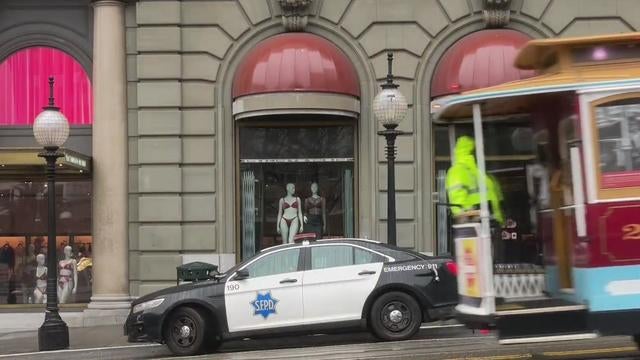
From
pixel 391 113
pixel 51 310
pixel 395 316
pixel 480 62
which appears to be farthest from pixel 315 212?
pixel 51 310

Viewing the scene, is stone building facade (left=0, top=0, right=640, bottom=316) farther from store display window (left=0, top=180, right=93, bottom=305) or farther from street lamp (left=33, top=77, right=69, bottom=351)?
street lamp (left=33, top=77, right=69, bottom=351)

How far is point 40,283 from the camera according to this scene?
53.6 feet

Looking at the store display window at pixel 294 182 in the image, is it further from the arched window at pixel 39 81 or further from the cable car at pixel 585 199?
the cable car at pixel 585 199

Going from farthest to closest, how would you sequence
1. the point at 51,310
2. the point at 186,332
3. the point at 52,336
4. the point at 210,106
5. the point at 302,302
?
the point at 210,106, the point at 51,310, the point at 52,336, the point at 186,332, the point at 302,302

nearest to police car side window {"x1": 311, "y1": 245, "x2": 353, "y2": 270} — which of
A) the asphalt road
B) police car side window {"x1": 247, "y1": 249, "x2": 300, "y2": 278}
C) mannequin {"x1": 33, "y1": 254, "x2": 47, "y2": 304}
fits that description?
police car side window {"x1": 247, "y1": 249, "x2": 300, "y2": 278}

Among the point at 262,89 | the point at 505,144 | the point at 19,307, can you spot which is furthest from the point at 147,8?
the point at 505,144

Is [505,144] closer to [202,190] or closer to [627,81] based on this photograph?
[627,81]

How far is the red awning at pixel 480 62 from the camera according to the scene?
1512 cm

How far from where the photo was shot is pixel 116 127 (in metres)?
15.9

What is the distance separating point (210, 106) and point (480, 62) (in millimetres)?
5937

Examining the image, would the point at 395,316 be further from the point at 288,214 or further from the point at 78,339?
the point at 78,339

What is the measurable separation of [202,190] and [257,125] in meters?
1.91

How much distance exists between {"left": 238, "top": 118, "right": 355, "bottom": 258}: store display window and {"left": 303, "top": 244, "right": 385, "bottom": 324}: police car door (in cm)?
524

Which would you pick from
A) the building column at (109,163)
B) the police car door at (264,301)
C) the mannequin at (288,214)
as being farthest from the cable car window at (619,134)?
the building column at (109,163)
